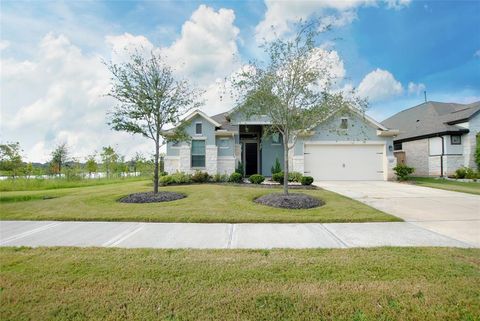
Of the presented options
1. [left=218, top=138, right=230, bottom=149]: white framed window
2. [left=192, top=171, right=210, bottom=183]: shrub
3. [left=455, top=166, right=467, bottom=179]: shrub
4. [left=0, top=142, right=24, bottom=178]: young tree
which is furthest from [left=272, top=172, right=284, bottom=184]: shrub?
[left=0, top=142, right=24, bottom=178]: young tree

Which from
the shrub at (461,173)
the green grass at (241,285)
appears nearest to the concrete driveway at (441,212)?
the green grass at (241,285)

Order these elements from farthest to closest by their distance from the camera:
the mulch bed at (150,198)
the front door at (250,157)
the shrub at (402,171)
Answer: the front door at (250,157), the shrub at (402,171), the mulch bed at (150,198)

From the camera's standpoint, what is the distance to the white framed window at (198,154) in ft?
51.8

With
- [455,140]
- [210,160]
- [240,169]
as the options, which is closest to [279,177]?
[240,169]

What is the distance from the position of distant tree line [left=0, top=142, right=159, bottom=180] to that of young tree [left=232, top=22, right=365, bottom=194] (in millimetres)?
8746

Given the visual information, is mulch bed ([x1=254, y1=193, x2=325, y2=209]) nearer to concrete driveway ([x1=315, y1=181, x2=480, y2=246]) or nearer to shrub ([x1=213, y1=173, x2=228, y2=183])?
concrete driveway ([x1=315, y1=181, x2=480, y2=246])

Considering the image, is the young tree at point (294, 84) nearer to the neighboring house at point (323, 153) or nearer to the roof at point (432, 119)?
the neighboring house at point (323, 153)

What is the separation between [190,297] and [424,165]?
74.8 ft

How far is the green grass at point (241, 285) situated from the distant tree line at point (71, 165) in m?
11.3

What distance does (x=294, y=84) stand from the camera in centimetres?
791

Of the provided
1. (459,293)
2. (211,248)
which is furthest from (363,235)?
(211,248)

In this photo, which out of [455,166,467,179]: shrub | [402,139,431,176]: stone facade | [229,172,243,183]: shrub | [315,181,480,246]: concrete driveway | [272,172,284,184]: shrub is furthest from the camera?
[402,139,431,176]: stone facade

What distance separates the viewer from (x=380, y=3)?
10156 millimetres

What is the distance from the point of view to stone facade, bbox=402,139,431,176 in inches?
744
